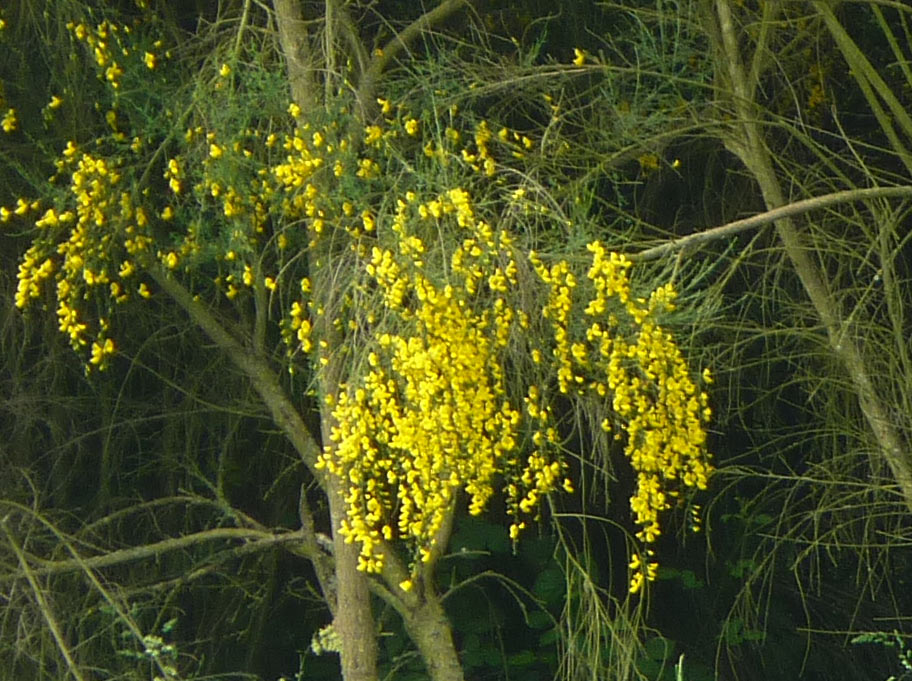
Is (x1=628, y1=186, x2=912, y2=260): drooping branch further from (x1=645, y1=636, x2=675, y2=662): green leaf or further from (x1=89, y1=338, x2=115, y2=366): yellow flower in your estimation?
(x1=645, y1=636, x2=675, y2=662): green leaf

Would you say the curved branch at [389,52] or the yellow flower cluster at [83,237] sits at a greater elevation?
the curved branch at [389,52]

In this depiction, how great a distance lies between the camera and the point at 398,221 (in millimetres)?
3898

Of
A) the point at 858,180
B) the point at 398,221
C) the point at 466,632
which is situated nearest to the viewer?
the point at 398,221

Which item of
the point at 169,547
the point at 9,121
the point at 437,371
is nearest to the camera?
the point at 437,371

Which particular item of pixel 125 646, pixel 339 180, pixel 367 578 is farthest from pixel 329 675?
pixel 339 180

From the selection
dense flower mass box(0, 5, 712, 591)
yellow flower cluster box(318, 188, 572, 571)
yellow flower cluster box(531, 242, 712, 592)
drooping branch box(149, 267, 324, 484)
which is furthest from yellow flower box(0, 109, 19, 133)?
yellow flower cluster box(531, 242, 712, 592)

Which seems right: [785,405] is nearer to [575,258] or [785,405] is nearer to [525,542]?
[525,542]

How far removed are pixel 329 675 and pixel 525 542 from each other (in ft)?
3.22

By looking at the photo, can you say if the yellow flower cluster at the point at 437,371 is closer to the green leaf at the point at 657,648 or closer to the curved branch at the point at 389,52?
the curved branch at the point at 389,52

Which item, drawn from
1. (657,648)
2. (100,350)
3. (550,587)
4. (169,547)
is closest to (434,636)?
(169,547)

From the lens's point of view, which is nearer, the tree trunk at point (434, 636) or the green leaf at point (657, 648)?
the tree trunk at point (434, 636)

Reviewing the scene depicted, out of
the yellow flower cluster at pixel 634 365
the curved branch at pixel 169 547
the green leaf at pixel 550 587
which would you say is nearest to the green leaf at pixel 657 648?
the green leaf at pixel 550 587

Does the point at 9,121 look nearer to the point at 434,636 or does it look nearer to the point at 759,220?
the point at 434,636

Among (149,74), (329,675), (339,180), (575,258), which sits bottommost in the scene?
(329,675)
